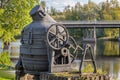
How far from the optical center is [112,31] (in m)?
128

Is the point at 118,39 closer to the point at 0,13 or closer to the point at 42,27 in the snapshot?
the point at 0,13

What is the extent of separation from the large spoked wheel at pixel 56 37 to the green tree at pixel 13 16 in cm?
2266

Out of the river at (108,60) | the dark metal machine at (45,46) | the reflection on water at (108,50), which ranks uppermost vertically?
the dark metal machine at (45,46)

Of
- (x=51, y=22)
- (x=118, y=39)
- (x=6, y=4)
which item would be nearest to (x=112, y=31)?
(x=118, y=39)

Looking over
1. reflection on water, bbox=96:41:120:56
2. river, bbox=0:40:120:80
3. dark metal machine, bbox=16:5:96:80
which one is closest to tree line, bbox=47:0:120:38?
reflection on water, bbox=96:41:120:56

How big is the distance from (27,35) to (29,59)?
4.23 feet

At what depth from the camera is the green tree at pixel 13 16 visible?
4300 centimetres

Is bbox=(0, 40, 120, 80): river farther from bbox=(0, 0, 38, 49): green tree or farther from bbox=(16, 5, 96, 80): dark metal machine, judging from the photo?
bbox=(16, 5, 96, 80): dark metal machine

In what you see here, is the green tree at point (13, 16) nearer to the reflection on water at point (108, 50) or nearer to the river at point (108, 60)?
the river at point (108, 60)

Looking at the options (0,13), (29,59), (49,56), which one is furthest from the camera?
(0,13)

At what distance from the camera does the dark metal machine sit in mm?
19766

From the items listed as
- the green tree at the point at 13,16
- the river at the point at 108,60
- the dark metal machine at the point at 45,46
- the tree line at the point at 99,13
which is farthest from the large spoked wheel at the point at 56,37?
the tree line at the point at 99,13

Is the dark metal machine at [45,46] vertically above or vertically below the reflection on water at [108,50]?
above

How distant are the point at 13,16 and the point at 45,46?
78.7 ft
